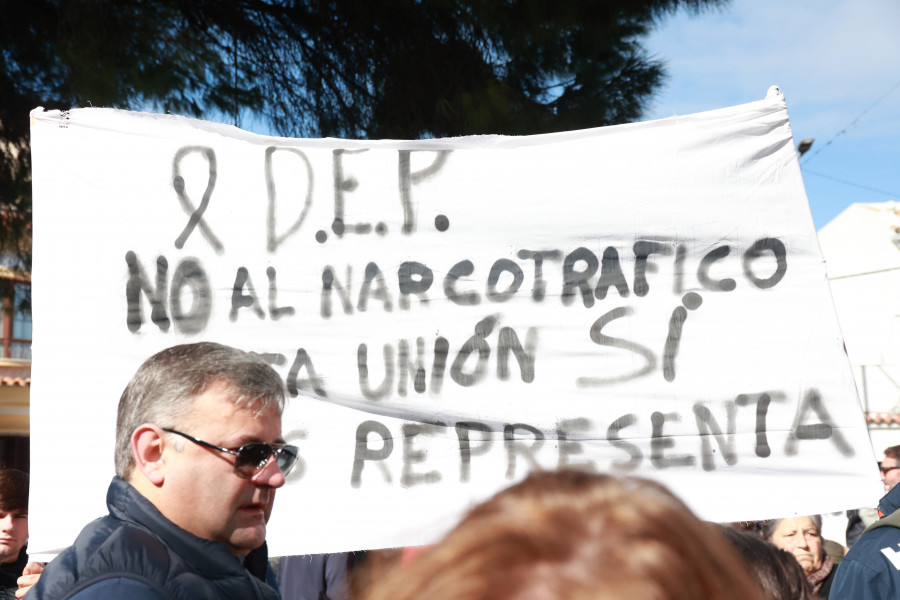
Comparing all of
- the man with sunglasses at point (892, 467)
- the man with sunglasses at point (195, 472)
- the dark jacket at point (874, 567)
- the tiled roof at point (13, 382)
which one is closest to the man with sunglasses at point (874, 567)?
the dark jacket at point (874, 567)

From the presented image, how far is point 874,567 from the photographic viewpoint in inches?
92.1

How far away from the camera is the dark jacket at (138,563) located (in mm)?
1429

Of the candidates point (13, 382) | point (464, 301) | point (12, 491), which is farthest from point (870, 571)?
point (13, 382)

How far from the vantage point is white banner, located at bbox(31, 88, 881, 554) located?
8.47 feet

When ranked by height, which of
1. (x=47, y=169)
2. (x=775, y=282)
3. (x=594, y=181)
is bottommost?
(x=775, y=282)

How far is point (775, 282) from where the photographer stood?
274 centimetres

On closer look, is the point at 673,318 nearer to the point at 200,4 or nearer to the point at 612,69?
the point at 612,69

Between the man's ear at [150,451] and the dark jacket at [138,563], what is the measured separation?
0.15 ft

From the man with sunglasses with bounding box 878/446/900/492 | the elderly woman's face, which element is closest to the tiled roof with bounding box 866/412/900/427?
the man with sunglasses with bounding box 878/446/900/492

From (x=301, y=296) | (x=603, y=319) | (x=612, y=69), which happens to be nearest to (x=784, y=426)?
(x=603, y=319)

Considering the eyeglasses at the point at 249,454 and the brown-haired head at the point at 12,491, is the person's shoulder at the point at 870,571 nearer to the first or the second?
the eyeglasses at the point at 249,454

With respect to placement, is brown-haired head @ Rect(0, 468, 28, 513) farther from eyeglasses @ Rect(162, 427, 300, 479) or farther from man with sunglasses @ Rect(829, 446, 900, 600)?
man with sunglasses @ Rect(829, 446, 900, 600)

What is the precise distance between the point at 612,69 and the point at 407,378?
363 cm

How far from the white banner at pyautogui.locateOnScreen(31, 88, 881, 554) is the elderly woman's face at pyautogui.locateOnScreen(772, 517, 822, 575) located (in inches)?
63.6
